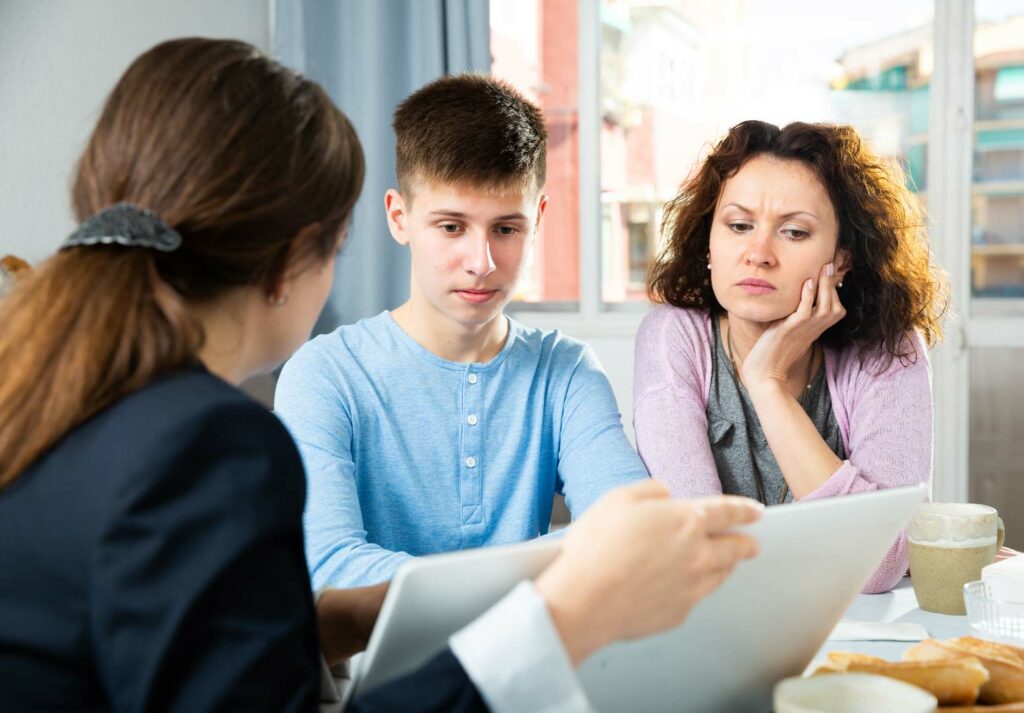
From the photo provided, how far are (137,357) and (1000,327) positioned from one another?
9.67 ft

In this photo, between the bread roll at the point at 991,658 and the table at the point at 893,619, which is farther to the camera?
the table at the point at 893,619

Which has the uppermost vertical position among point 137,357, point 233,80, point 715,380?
point 233,80

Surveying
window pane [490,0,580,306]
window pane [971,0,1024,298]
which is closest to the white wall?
window pane [490,0,580,306]

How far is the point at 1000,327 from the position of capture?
308 cm

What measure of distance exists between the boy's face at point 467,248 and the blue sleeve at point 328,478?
19 centimetres

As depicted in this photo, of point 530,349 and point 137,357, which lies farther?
point 530,349

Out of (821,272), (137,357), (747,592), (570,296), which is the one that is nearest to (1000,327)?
(570,296)

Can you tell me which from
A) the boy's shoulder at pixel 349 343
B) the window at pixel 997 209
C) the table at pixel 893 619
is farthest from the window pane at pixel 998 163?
the boy's shoulder at pixel 349 343

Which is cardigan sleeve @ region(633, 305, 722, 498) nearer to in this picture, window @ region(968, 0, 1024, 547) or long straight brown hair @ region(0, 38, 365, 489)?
long straight brown hair @ region(0, 38, 365, 489)

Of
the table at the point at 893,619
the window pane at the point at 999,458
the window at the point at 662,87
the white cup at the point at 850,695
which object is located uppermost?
the window at the point at 662,87

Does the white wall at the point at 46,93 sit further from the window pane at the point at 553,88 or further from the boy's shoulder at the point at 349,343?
the window pane at the point at 553,88

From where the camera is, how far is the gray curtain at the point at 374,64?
10.3 ft

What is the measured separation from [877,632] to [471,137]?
2.68 ft

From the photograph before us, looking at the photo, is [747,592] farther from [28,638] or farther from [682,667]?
[28,638]
